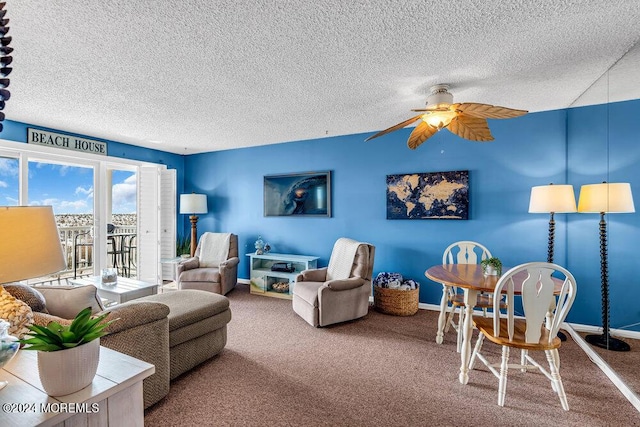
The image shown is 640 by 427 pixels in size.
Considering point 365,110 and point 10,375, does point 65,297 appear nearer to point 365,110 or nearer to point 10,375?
point 10,375

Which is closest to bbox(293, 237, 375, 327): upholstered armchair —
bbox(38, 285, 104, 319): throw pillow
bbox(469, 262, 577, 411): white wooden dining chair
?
bbox(469, 262, 577, 411): white wooden dining chair

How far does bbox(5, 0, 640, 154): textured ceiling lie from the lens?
1687 millimetres

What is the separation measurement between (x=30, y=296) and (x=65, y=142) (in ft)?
11.0

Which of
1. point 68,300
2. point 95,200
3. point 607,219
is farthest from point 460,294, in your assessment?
point 95,200

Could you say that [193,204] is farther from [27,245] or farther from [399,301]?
[27,245]

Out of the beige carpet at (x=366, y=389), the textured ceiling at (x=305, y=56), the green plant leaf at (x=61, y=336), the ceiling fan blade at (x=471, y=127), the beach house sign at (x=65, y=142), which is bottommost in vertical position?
the beige carpet at (x=366, y=389)

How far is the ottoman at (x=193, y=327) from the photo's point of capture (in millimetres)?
2203

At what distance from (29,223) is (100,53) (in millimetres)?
1754

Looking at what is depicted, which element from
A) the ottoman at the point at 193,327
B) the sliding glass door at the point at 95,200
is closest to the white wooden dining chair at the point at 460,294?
the ottoman at the point at 193,327

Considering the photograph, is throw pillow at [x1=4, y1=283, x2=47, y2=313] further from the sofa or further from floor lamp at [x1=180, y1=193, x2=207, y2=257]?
floor lamp at [x1=180, y1=193, x2=207, y2=257]

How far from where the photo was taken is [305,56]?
7.09 feet

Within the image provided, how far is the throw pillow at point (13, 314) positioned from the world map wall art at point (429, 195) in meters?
3.66

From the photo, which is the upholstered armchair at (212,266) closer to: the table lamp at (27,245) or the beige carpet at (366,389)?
the beige carpet at (366,389)

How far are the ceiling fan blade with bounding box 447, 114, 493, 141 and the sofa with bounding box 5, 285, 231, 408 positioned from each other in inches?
99.3
